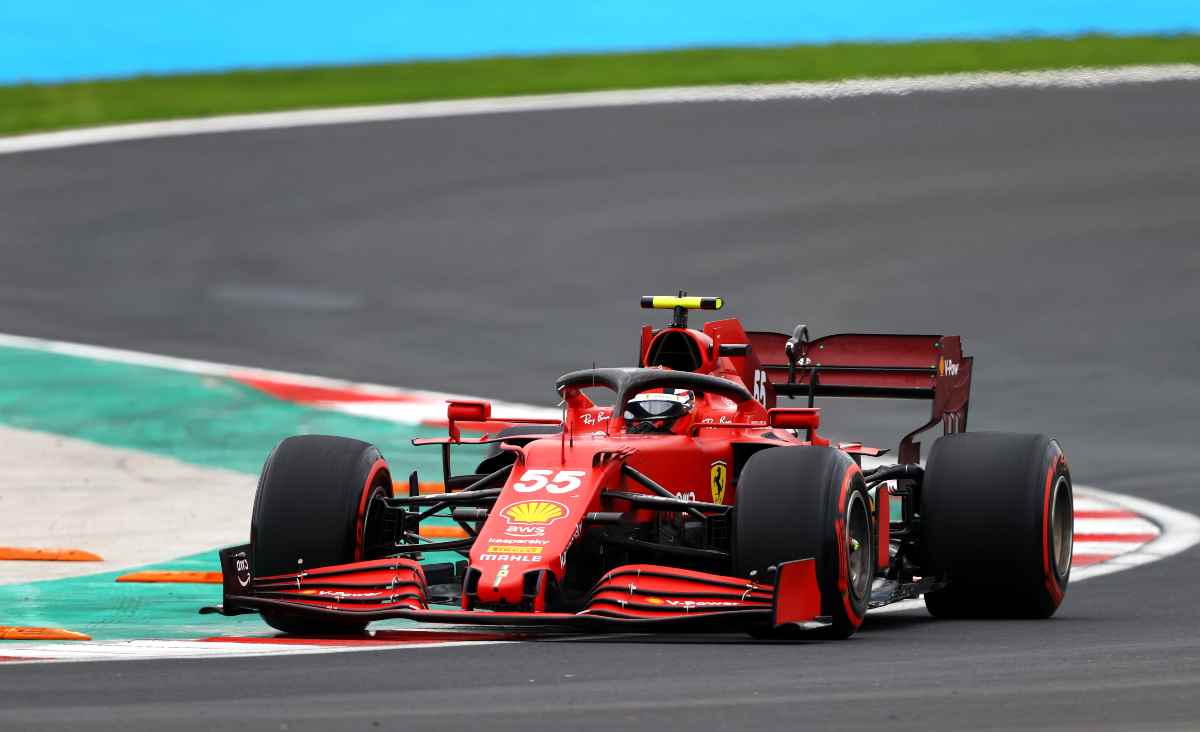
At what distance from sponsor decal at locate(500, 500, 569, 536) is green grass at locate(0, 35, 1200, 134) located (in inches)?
995

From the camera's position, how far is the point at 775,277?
84.2ft

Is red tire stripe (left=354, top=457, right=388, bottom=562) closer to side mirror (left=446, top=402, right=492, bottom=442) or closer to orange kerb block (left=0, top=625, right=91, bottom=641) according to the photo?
side mirror (left=446, top=402, right=492, bottom=442)

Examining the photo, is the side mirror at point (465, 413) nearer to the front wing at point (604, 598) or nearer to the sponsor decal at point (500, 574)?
the front wing at point (604, 598)

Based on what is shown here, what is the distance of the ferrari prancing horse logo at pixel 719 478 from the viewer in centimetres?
1023

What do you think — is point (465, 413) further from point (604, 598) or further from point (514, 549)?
point (604, 598)

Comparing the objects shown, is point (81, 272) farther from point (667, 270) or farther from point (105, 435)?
point (105, 435)

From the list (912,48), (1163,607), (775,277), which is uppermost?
(912,48)

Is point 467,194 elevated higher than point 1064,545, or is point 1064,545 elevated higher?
point 467,194

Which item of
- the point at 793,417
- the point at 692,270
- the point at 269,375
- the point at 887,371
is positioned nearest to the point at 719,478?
the point at 793,417

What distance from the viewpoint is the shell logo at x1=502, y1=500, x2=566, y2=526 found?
30.8 ft

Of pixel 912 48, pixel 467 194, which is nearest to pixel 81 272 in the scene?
pixel 467 194

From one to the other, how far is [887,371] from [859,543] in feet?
8.74

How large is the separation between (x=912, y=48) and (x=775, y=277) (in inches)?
522

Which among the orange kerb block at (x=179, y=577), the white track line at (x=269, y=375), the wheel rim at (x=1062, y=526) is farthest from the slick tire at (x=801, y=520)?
the white track line at (x=269, y=375)
